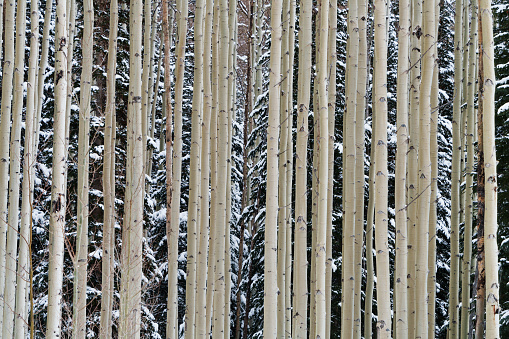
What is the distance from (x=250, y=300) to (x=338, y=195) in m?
1.90

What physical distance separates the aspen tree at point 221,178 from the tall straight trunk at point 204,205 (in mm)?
79

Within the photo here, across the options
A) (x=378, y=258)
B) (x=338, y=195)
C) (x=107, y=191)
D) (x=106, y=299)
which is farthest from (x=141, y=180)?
(x=338, y=195)

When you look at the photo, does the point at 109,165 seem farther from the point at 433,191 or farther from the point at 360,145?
the point at 433,191

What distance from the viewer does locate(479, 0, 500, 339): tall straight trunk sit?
88.7 inches

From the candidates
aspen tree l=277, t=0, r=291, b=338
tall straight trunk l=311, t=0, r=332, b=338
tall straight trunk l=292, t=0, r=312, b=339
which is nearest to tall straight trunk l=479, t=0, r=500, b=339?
tall straight trunk l=311, t=0, r=332, b=338

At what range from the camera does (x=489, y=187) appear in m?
2.31

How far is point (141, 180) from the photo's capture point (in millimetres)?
4066

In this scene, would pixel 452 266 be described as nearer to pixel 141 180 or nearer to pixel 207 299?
pixel 207 299

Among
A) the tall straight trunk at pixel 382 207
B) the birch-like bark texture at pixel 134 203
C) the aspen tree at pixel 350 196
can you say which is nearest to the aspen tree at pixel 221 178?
the birch-like bark texture at pixel 134 203

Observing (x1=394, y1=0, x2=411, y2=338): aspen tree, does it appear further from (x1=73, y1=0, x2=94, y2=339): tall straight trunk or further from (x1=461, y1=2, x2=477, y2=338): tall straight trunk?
(x1=73, y1=0, x2=94, y2=339): tall straight trunk

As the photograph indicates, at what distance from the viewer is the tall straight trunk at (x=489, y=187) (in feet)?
7.39

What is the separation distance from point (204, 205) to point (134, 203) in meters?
0.52

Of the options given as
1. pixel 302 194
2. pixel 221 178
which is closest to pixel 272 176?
pixel 302 194

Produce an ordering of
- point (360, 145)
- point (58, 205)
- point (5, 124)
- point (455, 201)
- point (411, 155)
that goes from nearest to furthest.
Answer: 1. point (58, 205)
2. point (411, 155)
3. point (360, 145)
4. point (5, 124)
5. point (455, 201)
